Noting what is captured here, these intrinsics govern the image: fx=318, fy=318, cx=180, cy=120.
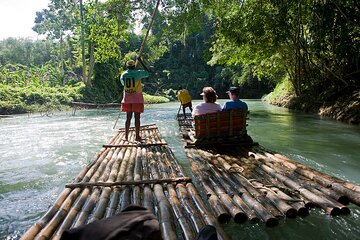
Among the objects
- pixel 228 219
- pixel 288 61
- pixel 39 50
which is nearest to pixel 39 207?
pixel 228 219

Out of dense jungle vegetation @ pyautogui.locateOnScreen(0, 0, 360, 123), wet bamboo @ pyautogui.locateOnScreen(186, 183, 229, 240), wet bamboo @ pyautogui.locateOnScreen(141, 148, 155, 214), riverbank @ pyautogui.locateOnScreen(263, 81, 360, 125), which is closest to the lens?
wet bamboo @ pyautogui.locateOnScreen(186, 183, 229, 240)

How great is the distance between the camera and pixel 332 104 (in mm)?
15648

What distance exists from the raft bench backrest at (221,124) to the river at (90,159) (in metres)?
0.79

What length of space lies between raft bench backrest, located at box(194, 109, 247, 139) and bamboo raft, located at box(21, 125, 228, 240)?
0.90 metres

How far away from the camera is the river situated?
3381mm

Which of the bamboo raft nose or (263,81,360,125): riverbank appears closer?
the bamboo raft nose

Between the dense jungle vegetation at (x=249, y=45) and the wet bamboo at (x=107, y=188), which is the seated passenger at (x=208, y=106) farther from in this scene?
the dense jungle vegetation at (x=249, y=45)

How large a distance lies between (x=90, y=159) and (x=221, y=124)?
3102 millimetres

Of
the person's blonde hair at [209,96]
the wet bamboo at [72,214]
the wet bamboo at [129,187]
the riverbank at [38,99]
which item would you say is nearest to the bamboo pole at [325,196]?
the wet bamboo at [129,187]

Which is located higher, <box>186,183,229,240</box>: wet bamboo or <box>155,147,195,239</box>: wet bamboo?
<box>186,183,229,240</box>: wet bamboo

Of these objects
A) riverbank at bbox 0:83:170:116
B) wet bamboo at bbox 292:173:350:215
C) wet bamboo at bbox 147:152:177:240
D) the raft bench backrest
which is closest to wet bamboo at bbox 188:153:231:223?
wet bamboo at bbox 147:152:177:240

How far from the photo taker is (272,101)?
27.8m

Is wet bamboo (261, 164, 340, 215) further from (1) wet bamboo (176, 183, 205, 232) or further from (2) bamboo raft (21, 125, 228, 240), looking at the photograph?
(1) wet bamboo (176, 183, 205, 232)

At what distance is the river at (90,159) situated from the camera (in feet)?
11.1
